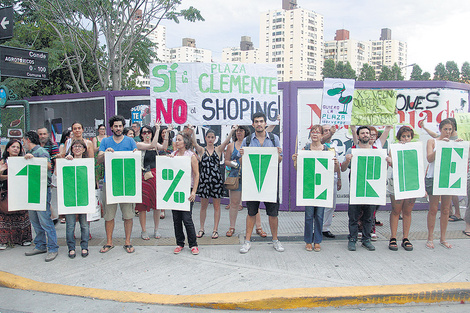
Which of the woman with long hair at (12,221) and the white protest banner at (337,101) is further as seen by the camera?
the white protest banner at (337,101)

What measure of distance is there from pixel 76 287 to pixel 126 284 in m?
0.58

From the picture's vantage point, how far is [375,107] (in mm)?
6512

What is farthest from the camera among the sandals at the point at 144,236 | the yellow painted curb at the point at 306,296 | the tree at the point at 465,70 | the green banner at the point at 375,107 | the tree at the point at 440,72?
the tree at the point at 465,70

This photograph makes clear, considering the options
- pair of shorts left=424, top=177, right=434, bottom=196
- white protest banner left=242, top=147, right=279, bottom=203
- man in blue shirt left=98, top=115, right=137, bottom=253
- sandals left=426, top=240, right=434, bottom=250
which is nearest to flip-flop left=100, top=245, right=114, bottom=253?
man in blue shirt left=98, top=115, right=137, bottom=253

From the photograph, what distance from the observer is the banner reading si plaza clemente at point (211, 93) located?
20.7ft

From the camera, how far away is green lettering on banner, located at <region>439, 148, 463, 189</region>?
5652 millimetres

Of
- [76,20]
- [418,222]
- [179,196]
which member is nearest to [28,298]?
[179,196]

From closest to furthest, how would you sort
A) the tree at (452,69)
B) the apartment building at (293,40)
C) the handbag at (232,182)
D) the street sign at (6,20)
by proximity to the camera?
the handbag at (232,182) → the street sign at (6,20) → the tree at (452,69) → the apartment building at (293,40)

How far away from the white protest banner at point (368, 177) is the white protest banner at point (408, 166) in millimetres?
173

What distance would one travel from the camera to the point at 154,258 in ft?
17.5

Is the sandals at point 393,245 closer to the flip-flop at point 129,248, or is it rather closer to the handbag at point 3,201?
the flip-flop at point 129,248

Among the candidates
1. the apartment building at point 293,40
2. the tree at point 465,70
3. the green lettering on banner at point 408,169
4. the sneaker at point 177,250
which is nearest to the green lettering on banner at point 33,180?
the sneaker at point 177,250

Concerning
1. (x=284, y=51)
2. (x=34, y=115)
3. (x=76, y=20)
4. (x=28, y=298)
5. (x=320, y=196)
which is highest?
(x=284, y=51)

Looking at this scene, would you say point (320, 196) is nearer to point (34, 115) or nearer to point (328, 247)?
point (328, 247)
